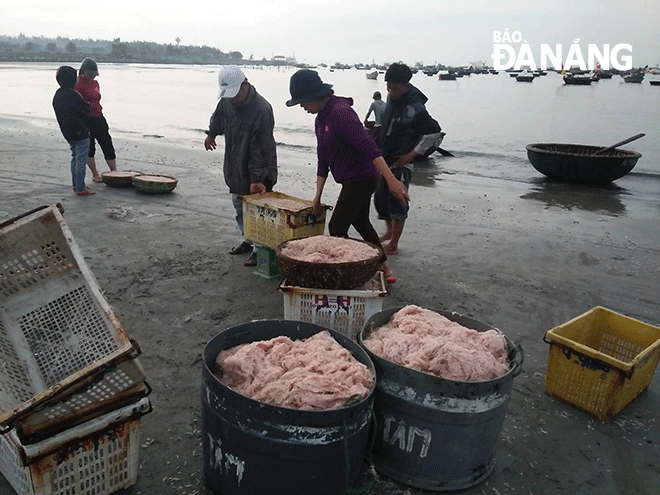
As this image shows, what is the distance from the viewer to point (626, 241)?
8023 mm

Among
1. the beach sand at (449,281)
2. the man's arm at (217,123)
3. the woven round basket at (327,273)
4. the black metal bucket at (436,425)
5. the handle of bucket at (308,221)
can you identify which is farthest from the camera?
the man's arm at (217,123)

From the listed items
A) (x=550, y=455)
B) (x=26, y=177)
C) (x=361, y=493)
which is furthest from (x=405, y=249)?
(x=26, y=177)

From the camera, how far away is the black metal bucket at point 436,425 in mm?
2645

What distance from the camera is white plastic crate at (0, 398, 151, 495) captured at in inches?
91.0

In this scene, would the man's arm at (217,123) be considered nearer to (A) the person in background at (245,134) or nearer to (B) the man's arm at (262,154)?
(A) the person in background at (245,134)

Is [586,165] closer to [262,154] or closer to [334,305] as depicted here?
[262,154]

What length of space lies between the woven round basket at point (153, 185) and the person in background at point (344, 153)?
505 centimetres

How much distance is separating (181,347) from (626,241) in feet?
23.1

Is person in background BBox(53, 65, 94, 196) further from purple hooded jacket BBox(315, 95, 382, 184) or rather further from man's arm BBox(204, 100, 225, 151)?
purple hooded jacket BBox(315, 95, 382, 184)

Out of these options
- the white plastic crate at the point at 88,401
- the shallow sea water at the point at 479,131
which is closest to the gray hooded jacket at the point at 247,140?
the white plastic crate at the point at 88,401

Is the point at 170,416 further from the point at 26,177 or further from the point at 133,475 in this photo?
the point at 26,177

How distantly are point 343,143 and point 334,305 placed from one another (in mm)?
1788

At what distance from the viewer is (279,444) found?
2299 millimetres

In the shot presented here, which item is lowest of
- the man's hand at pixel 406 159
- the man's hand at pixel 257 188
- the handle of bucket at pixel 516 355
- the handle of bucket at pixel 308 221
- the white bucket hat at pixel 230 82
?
the handle of bucket at pixel 516 355
